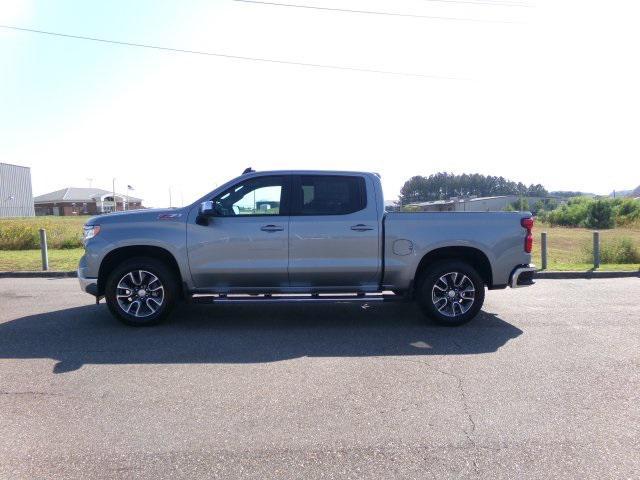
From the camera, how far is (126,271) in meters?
6.19

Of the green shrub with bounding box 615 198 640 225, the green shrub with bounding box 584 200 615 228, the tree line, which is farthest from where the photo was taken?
the tree line

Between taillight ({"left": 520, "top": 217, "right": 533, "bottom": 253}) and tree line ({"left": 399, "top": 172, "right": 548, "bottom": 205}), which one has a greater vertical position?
tree line ({"left": 399, "top": 172, "right": 548, "bottom": 205})

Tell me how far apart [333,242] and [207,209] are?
1699 mm

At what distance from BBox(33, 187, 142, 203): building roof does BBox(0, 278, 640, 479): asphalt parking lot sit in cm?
9351

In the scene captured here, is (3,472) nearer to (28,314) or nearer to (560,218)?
(28,314)

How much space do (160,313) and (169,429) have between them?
118 inches

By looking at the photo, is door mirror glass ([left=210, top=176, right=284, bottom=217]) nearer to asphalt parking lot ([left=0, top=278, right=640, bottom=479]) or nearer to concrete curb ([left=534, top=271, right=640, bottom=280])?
asphalt parking lot ([left=0, top=278, right=640, bottom=479])

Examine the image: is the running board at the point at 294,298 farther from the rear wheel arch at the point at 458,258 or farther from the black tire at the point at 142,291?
the rear wheel arch at the point at 458,258

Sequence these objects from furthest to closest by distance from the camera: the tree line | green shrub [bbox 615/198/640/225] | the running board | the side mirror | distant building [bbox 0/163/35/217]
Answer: the tree line, distant building [bbox 0/163/35/217], green shrub [bbox 615/198/640/225], the running board, the side mirror

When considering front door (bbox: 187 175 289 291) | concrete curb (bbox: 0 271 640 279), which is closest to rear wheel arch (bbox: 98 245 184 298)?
front door (bbox: 187 175 289 291)

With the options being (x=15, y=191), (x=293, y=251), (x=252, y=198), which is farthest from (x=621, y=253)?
(x=15, y=191)

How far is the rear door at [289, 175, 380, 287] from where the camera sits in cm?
626

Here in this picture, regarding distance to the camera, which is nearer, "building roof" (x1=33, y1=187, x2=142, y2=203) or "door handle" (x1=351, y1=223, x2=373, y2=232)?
"door handle" (x1=351, y1=223, x2=373, y2=232)

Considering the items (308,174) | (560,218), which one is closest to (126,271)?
(308,174)
